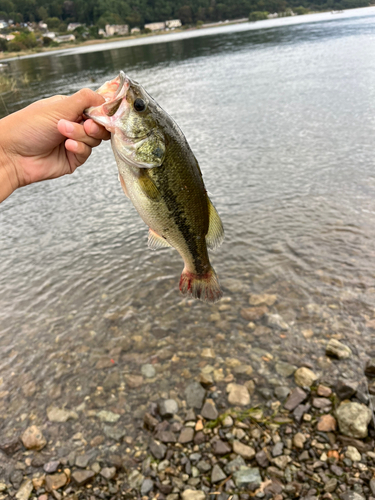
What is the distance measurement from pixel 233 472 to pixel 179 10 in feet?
587

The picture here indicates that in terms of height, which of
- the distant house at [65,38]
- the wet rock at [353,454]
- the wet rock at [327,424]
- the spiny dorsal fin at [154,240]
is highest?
the distant house at [65,38]

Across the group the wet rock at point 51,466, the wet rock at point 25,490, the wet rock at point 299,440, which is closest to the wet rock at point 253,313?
the wet rock at point 299,440

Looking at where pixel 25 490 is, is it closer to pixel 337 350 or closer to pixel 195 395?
pixel 195 395

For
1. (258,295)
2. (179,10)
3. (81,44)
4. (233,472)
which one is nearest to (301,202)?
(258,295)

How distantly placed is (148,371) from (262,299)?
2547 mm

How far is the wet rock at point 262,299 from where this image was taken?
675 centimetres

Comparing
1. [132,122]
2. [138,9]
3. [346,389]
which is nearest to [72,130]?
[132,122]

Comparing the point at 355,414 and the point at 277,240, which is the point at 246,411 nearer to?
the point at 355,414

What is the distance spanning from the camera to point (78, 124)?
297 centimetres

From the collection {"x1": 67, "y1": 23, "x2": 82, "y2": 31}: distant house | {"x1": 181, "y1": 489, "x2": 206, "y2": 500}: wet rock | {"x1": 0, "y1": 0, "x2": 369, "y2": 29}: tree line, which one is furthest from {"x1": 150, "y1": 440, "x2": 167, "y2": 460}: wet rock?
{"x1": 67, "y1": 23, "x2": 82, "y2": 31}: distant house

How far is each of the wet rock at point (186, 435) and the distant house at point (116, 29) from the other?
488 ft

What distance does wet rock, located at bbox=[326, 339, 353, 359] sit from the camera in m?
5.34

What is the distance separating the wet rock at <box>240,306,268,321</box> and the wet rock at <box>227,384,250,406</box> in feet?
5.00

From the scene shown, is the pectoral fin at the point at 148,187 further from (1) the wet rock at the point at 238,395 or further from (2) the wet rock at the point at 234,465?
(1) the wet rock at the point at 238,395
